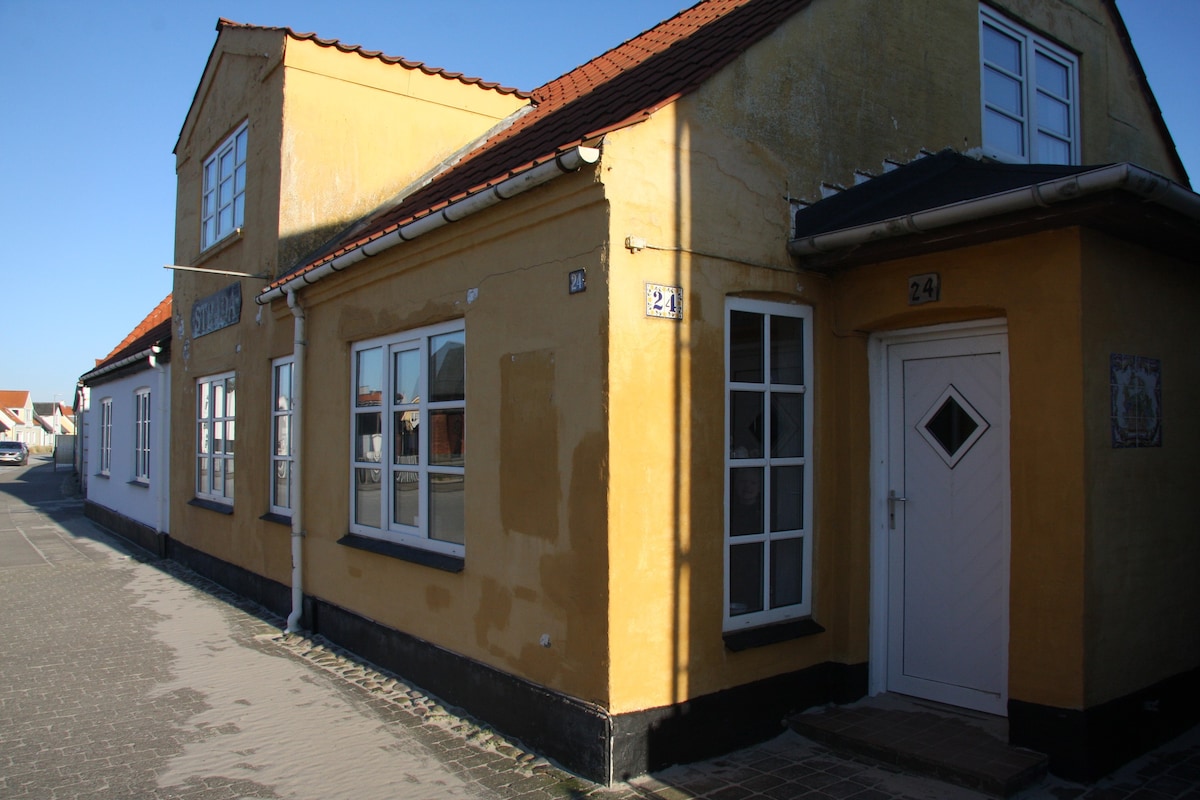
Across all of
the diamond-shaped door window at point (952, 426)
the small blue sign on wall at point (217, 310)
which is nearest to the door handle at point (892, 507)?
the diamond-shaped door window at point (952, 426)

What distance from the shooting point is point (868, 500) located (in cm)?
566

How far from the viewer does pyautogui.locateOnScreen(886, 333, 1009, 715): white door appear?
5.12 metres

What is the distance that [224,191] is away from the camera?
1170 cm

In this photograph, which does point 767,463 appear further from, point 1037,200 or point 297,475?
point 297,475

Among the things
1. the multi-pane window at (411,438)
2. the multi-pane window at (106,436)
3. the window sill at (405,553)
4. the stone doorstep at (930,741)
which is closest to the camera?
the stone doorstep at (930,741)

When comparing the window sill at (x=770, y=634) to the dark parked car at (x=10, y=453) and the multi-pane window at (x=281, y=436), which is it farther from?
the dark parked car at (x=10, y=453)

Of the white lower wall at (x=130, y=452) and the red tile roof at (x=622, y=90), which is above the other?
the red tile roof at (x=622, y=90)

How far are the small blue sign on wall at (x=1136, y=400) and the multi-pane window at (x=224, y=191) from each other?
9563 mm

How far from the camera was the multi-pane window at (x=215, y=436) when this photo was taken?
36.4 feet

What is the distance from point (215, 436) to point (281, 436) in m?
2.81

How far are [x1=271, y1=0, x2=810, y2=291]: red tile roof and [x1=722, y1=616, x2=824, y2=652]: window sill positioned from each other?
3.00 metres

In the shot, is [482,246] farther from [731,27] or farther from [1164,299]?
[1164,299]

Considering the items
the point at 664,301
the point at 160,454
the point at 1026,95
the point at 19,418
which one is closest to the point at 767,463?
the point at 664,301

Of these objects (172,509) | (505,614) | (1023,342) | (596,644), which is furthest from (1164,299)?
(172,509)
